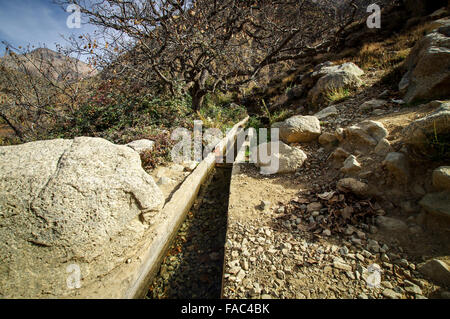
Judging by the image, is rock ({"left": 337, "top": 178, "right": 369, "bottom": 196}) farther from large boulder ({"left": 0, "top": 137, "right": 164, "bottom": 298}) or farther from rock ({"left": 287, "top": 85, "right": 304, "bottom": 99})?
rock ({"left": 287, "top": 85, "right": 304, "bottom": 99})

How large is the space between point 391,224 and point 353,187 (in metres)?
0.56

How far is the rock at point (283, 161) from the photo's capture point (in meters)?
3.51

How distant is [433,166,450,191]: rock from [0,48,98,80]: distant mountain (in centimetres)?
684

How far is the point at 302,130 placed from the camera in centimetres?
404

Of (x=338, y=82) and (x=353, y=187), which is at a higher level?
(x=338, y=82)

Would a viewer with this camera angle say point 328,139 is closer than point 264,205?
No

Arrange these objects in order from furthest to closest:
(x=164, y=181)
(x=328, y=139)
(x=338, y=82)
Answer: (x=338, y=82) < (x=328, y=139) < (x=164, y=181)

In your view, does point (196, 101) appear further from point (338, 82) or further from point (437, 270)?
point (437, 270)

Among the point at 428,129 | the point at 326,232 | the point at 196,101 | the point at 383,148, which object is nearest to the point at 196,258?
the point at 326,232

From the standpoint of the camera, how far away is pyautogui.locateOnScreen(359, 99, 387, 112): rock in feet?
12.7

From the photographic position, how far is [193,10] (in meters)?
5.31
